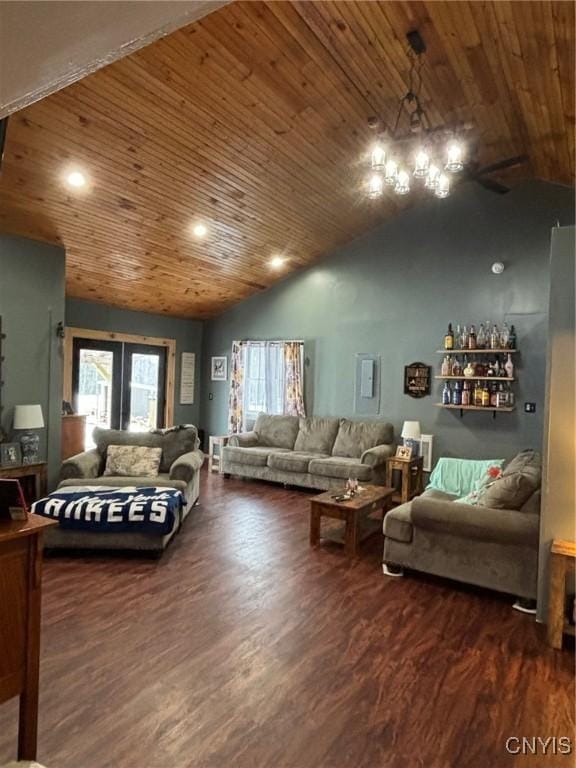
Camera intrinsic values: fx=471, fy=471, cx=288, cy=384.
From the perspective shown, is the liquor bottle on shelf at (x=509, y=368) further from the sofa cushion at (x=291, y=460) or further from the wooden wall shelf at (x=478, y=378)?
the sofa cushion at (x=291, y=460)

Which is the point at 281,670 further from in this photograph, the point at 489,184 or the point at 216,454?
the point at 216,454

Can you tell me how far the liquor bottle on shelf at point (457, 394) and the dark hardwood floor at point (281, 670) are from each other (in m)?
2.78

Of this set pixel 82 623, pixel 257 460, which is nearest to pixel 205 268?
pixel 257 460

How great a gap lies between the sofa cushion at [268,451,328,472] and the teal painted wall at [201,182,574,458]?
3.00 ft

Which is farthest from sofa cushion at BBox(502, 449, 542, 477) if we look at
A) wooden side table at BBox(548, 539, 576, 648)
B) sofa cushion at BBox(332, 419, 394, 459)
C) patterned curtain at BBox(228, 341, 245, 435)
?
patterned curtain at BBox(228, 341, 245, 435)

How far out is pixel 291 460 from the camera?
6.30 meters

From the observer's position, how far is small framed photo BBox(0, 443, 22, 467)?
4496 mm

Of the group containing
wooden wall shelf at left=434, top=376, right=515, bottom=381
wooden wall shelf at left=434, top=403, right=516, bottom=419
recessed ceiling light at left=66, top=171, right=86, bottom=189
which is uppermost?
recessed ceiling light at left=66, top=171, right=86, bottom=189

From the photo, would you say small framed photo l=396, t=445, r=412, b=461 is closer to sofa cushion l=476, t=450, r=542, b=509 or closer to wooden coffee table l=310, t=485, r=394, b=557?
wooden coffee table l=310, t=485, r=394, b=557

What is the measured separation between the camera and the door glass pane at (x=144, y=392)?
7570mm

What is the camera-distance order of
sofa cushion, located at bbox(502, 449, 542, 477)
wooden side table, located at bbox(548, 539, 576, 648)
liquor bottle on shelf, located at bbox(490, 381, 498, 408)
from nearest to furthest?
wooden side table, located at bbox(548, 539, 576, 648) → sofa cushion, located at bbox(502, 449, 542, 477) → liquor bottle on shelf, located at bbox(490, 381, 498, 408)

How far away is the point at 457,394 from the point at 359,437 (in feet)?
4.60

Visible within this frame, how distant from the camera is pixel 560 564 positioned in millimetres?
2709

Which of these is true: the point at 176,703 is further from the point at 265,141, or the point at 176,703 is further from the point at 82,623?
the point at 265,141
